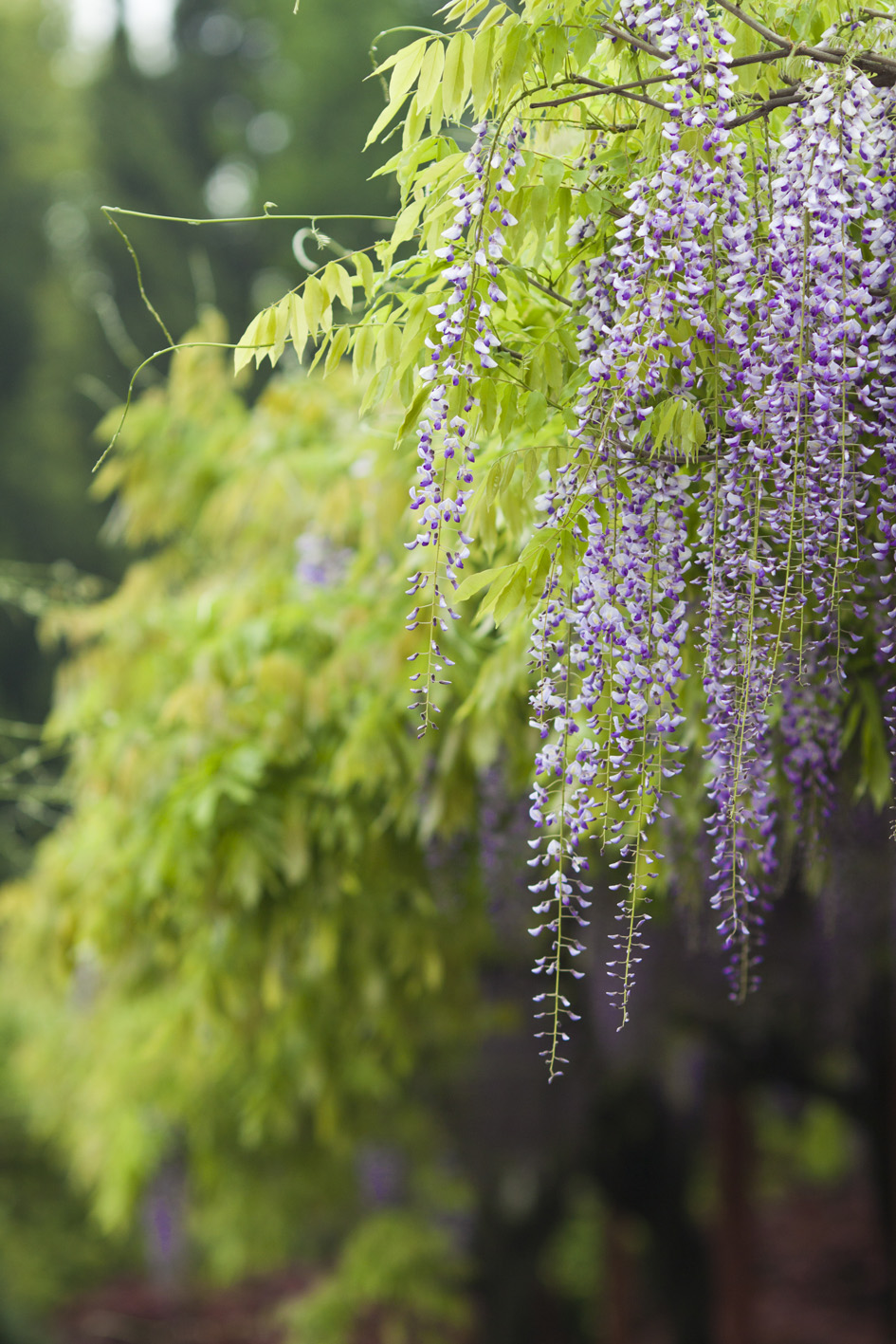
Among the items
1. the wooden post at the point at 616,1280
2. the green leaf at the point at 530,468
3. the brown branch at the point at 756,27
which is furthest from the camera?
the wooden post at the point at 616,1280

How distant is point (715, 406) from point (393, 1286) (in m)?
5.78

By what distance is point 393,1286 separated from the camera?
614cm

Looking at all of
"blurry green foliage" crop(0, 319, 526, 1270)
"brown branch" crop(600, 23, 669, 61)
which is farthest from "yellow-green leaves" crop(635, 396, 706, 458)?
"blurry green foliage" crop(0, 319, 526, 1270)

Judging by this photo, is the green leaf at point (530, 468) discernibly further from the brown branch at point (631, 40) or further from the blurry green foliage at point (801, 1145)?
the blurry green foliage at point (801, 1145)

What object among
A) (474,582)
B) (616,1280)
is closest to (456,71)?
(474,582)

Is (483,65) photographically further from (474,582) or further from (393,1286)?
(393,1286)

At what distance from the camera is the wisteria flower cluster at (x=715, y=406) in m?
1.43

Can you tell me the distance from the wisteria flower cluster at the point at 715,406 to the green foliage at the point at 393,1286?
5.18 m

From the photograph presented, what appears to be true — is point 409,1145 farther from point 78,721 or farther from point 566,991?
point 78,721

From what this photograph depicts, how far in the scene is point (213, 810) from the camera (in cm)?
293

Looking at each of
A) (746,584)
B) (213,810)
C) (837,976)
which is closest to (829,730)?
(746,584)

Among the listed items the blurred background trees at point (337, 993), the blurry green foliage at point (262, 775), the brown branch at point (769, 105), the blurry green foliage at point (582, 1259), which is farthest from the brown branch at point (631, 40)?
the blurry green foliage at point (582, 1259)

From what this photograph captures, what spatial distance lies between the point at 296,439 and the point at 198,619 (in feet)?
2.47

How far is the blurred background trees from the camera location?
307 centimetres
